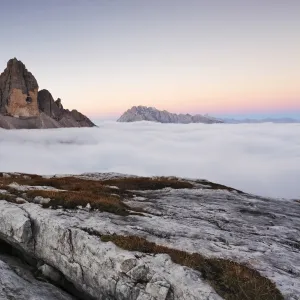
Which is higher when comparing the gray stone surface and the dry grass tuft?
the dry grass tuft

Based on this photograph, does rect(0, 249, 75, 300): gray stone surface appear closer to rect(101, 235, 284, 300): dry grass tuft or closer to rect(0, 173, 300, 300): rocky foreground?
rect(0, 173, 300, 300): rocky foreground

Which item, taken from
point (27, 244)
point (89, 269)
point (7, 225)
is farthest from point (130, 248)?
point (7, 225)

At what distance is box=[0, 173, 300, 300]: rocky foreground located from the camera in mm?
13414

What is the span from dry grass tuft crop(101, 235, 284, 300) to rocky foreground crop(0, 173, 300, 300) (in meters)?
0.04

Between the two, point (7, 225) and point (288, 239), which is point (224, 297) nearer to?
point (288, 239)

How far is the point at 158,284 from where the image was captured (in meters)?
13.3

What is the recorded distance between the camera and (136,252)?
15.3 meters

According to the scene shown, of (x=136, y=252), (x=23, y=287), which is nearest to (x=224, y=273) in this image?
(x=136, y=252)

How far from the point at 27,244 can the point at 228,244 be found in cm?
1222

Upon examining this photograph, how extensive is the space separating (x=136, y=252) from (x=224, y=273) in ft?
14.2

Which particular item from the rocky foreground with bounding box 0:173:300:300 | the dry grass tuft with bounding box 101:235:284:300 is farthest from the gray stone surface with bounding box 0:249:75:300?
the dry grass tuft with bounding box 101:235:284:300

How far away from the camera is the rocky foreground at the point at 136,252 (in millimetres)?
13414

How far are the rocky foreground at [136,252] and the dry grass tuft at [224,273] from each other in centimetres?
4

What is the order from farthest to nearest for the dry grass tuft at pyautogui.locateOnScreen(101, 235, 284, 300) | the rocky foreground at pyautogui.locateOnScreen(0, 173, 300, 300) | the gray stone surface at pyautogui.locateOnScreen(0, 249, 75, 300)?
the gray stone surface at pyautogui.locateOnScreen(0, 249, 75, 300), the rocky foreground at pyautogui.locateOnScreen(0, 173, 300, 300), the dry grass tuft at pyautogui.locateOnScreen(101, 235, 284, 300)
